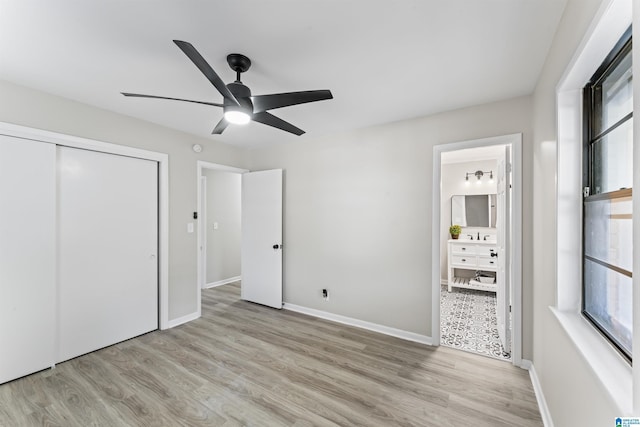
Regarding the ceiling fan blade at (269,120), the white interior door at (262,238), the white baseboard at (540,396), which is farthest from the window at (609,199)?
the white interior door at (262,238)

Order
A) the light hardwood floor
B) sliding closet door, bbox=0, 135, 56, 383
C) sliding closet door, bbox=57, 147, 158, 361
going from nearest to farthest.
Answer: the light hardwood floor
sliding closet door, bbox=0, 135, 56, 383
sliding closet door, bbox=57, 147, 158, 361

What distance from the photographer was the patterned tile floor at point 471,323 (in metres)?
2.71

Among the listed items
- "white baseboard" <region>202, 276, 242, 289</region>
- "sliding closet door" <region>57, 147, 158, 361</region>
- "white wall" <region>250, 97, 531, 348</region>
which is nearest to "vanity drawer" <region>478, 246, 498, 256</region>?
"white wall" <region>250, 97, 531, 348</region>

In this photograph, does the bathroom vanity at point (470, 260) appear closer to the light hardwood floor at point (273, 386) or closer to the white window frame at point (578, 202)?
the light hardwood floor at point (273, 386)

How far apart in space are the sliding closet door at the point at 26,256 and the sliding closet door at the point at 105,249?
103 mm

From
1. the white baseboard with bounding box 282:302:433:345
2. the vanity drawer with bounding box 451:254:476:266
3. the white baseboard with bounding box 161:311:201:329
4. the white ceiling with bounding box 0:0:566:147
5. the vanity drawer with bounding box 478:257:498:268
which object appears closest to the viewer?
the white ceiling with bounding box 0:0:566:147

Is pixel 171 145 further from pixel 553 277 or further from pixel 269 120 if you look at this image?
pixel 553 277

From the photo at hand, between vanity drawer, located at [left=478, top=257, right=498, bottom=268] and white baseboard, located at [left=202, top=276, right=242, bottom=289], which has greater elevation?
vanity drawer, located at [left=478, top=257, right=498, bottom=268]

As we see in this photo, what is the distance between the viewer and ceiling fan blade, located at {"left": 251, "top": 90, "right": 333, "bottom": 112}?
1672 mm

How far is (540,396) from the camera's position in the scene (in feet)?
6.20

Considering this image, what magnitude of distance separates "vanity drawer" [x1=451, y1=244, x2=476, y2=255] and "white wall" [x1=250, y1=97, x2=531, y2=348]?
2276 mm

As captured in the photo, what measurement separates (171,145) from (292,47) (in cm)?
229

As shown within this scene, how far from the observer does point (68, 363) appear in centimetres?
245

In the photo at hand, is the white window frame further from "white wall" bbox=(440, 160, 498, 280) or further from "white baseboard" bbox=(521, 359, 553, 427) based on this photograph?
"white wall" bbox=(440, 160, 498, 280)
